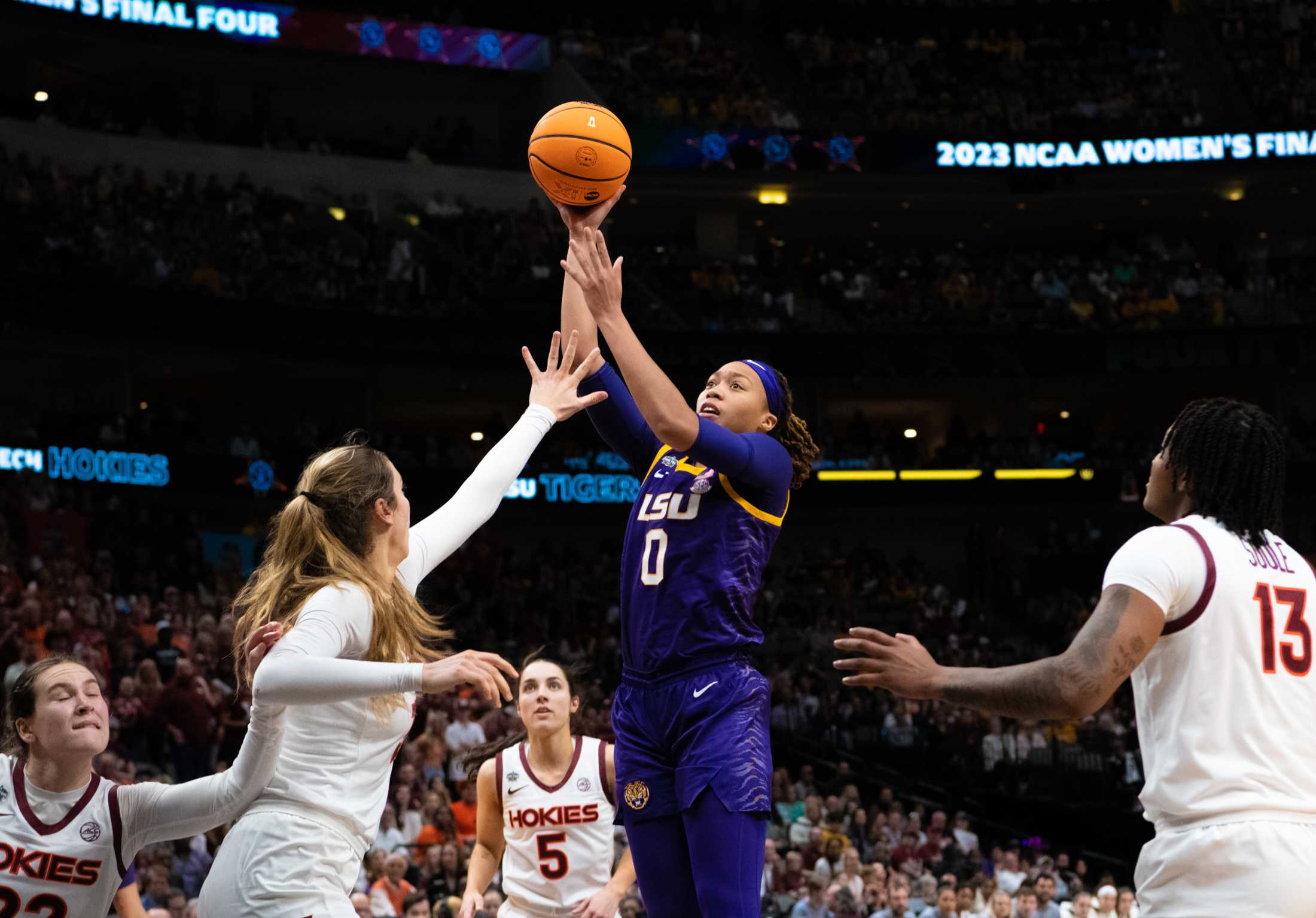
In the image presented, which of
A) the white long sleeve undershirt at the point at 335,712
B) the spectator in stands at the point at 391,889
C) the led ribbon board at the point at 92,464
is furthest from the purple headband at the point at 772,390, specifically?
the led ribbon board at the point at 92,464

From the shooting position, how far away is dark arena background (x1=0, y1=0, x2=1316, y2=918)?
72.1ft

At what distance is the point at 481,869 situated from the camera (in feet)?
23.3

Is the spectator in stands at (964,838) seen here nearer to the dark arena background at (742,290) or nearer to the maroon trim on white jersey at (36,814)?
the dark arena background at (742,290)

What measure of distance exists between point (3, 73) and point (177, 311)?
792cm

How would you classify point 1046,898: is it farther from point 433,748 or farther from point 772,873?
point 433,748

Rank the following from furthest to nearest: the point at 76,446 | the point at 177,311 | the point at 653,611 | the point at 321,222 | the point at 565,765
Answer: the point at 321,222
the point at 177,311
the point at 76,446
the point at 565,765
the point at 653,611

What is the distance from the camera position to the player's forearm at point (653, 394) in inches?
181

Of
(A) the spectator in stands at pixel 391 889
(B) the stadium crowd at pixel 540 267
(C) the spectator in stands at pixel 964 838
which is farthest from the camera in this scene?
(B) the stadium crowd at pixel 540 267

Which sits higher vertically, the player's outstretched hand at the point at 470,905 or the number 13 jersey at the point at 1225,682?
the number 13 jersey at the point at 1225,682

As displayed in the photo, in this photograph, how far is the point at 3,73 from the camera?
92.0 feet

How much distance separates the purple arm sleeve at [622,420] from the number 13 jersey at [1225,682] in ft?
7.35

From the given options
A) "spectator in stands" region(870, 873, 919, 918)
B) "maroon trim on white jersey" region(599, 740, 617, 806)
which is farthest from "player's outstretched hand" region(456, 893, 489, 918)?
"spectator in stands" region(870, 873, 919, 918)

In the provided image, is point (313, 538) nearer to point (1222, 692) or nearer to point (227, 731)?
point (1222, 692)

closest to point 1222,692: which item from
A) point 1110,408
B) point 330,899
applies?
point 330,899
